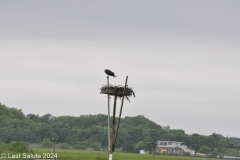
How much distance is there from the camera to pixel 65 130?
149375 mm

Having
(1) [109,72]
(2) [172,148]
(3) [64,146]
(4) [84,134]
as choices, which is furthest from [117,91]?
(2) [172,148]

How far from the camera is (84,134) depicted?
15138 centimetres

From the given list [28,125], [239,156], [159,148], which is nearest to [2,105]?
[28,125]

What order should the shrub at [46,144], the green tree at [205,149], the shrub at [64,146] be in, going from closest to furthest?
the shrub at [46,144] → the shrub at [64,146] → the green tree at [205,149]

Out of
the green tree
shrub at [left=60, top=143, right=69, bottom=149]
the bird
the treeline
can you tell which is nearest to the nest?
the bird

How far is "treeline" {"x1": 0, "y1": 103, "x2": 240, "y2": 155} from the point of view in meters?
138

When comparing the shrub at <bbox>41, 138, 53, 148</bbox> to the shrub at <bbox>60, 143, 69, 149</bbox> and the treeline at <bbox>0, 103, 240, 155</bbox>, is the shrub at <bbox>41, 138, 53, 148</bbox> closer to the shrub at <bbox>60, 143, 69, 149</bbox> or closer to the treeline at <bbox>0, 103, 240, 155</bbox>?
the treeline at <bbox>0, 103, 240, 155</bbox>

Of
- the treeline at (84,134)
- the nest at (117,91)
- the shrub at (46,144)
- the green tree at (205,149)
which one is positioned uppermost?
the treeline at (84,134)

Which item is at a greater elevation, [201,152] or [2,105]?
[2,105]

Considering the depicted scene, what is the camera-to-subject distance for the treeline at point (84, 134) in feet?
452

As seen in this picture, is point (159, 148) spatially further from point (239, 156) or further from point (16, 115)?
point (16, 115)

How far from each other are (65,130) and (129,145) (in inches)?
493

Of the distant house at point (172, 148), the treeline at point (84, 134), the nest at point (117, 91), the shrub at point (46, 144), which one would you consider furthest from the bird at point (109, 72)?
the distant house at point (172, 148)

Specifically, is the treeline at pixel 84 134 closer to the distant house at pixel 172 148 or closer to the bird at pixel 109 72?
the distant house at pixel 172 148
